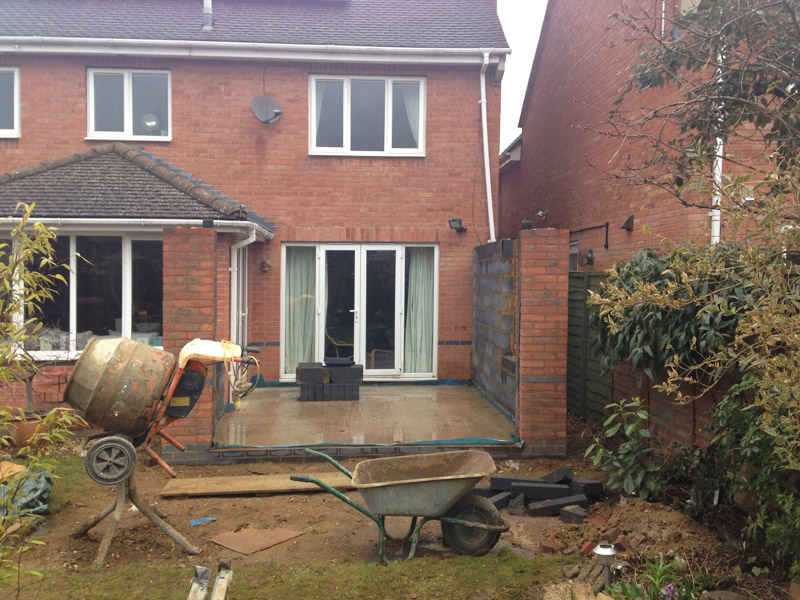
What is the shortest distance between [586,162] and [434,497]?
27.3 ft

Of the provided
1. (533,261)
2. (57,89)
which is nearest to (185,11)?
(57,89)

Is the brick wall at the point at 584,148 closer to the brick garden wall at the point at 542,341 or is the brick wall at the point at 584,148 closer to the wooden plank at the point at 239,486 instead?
the brick garden wall at the point at 542,341

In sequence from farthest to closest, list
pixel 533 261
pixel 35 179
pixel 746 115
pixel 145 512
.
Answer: pixel 35 179
pixel 533 261
pixel 746 115
pixel 145 512

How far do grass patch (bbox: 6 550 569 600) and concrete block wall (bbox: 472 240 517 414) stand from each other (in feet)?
10.9

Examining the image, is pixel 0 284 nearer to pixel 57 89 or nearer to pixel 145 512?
pixel 145 512

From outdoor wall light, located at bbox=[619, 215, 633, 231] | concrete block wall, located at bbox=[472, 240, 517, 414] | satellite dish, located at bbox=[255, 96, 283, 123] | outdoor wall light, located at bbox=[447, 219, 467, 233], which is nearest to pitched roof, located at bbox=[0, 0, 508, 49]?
satellite dish, located at bbox=[255, 96, 283, 123]

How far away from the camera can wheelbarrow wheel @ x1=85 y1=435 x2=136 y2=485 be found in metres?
4.84

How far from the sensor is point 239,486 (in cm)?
663

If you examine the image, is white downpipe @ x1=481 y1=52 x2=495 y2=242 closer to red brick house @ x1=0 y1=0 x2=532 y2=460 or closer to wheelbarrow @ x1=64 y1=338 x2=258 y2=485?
red brick house @ x1=0 y1=0 x2=532 y2=460

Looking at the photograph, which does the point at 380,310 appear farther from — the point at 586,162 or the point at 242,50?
the point at 242,50

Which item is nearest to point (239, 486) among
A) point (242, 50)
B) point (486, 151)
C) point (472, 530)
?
point (472, 530)

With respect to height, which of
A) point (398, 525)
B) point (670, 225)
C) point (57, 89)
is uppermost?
point (57, 89)

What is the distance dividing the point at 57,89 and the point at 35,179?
1905mm

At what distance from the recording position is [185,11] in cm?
1242
